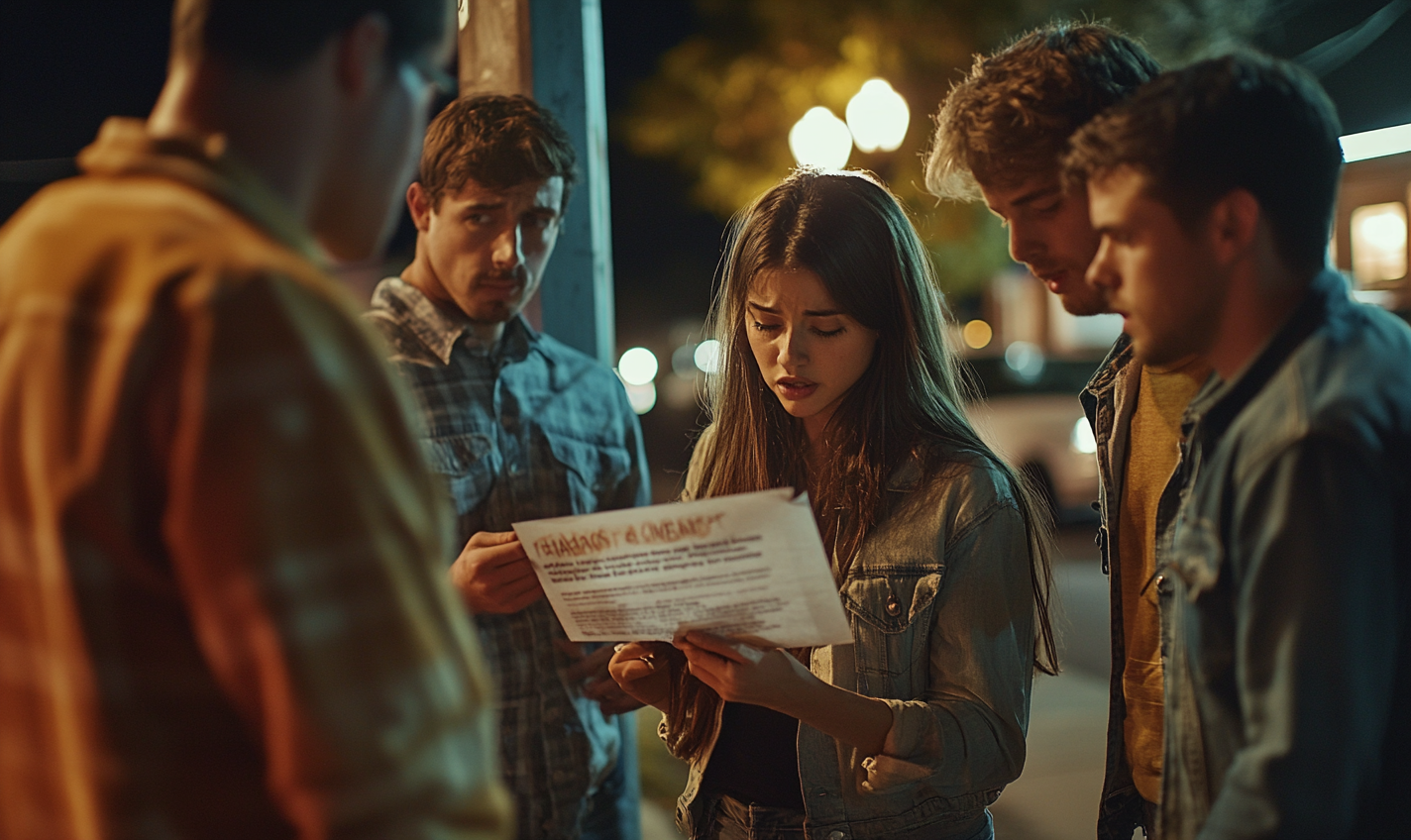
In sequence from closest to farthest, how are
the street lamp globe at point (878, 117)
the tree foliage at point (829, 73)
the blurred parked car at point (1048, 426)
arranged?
the street lamp globe at point (878, 117), the tree foliage at point (829, 73), the blurred parked car at point (1048, 426)

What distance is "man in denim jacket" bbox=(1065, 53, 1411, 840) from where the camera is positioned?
122cm

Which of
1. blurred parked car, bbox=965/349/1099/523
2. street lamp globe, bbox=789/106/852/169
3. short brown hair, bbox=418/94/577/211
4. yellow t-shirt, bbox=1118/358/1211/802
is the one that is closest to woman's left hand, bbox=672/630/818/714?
yellow t-shirt, bbox=1118/358/1211/802

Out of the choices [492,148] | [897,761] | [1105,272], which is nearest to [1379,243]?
[492,148]

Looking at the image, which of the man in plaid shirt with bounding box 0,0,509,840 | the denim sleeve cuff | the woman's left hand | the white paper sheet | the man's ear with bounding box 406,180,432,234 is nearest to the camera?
the man in plaid shirt with bounding box 0,0,509,840

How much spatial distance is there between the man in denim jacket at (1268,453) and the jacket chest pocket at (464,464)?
159cm

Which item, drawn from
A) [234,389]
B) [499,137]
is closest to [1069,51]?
[499,137]

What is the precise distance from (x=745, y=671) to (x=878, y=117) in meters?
7.14

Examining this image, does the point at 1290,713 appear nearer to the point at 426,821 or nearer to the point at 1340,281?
the point at 1340,281

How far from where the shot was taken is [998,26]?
470 inches

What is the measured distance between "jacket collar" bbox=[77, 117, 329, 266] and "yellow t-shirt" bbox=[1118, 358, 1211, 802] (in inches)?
68.9

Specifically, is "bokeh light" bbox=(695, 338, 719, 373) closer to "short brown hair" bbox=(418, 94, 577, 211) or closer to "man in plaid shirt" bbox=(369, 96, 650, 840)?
"man in plaid shirt" bbox=(369, 96, 650, 840)

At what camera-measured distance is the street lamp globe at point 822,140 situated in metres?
9.20

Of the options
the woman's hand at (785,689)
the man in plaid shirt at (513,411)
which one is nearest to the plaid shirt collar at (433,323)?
the man in plaid shirt at (513,411)

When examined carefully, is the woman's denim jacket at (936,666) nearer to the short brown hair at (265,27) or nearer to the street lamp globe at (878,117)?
the short brown hair at (265,27)
